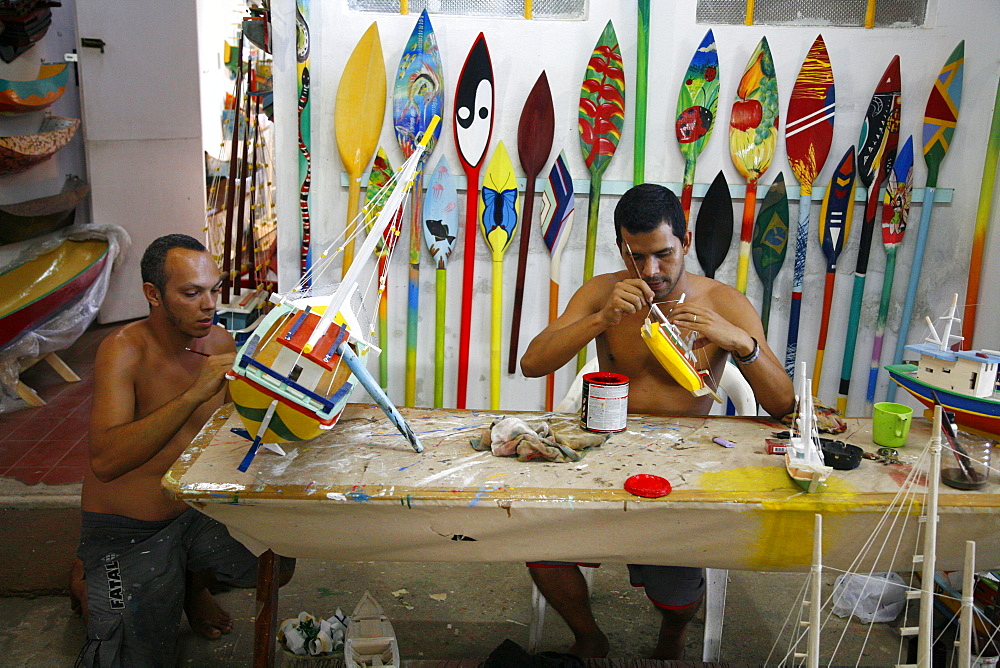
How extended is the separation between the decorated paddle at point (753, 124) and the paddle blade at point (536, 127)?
800 mm

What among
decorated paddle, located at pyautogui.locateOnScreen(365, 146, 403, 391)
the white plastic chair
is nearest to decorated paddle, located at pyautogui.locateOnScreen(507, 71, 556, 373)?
decorated paddle, located at pyautogui.locateOnScreen(365, 146, 403, 391)

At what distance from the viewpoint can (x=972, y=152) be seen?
3477mm

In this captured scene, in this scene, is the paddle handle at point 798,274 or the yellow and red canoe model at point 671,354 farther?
the paddle handle at point 798,274

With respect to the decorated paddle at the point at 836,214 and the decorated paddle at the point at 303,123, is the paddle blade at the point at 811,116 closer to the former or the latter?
the decorated paddle at the point at 836,214

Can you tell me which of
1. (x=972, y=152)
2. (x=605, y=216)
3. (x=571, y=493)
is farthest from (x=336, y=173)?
(x=972, y=152)

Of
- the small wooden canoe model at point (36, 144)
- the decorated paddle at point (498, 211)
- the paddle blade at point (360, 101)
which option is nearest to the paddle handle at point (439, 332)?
the decorated paddle at point (498, 211)

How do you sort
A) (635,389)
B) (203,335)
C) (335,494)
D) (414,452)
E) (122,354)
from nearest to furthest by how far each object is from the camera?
1. (335,494)
2. (414,452)
3. (122,354)
4. (203,335)
5. (635,389)

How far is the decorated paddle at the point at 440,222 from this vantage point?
3.42 meters

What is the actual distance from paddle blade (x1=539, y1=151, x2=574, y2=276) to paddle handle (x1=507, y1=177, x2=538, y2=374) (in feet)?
0.22

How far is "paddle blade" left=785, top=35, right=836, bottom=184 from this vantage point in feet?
11.1

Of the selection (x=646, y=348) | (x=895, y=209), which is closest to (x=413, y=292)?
(x=646, y=348)

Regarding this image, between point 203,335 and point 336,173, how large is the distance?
1252 millimetres

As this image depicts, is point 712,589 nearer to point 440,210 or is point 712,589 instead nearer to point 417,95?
point 440,210

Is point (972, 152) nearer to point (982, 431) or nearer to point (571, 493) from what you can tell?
point (982, 431)
